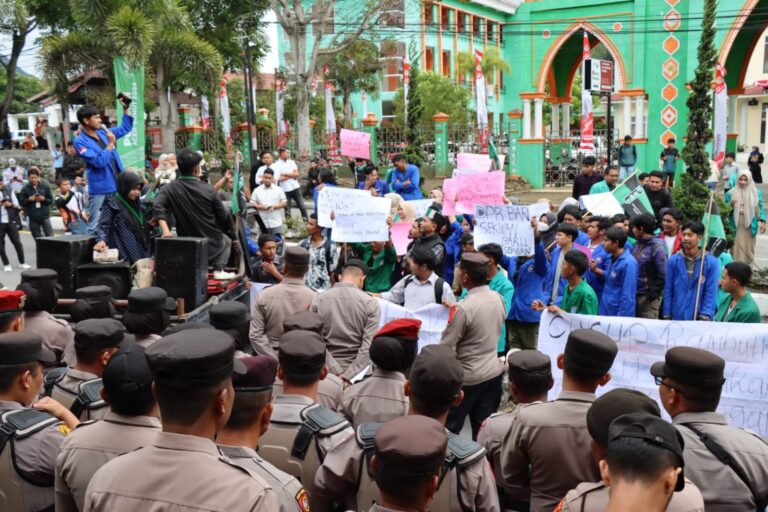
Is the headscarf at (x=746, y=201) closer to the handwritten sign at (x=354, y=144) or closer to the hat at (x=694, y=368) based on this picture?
the handwritten sign at (x=354, y=144)

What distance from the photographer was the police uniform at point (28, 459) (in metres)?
3.23

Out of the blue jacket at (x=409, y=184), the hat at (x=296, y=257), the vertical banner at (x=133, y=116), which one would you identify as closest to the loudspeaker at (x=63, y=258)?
the hat at (x=296, y=257)

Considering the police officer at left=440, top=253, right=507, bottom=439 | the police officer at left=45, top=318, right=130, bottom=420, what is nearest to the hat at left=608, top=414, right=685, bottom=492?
the police officer at left=440, top=253, right=507, bottom=439

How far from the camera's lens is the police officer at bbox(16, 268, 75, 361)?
5.21 meters

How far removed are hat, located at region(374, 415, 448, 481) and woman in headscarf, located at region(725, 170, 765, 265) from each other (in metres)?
11.2

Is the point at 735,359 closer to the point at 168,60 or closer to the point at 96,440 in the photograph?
the point at 96,440

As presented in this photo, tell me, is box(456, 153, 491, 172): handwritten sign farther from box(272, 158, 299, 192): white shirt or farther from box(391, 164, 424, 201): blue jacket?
box(272, 158, 299, 192): white shirt

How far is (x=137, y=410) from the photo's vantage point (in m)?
3.02

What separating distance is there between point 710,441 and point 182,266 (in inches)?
183

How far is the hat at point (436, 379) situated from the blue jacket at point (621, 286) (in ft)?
12.0

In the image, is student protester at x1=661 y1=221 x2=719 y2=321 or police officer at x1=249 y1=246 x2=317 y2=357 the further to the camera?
student protester at x1=661 y1=221 x2=719 y2=321

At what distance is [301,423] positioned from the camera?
3.49 meters

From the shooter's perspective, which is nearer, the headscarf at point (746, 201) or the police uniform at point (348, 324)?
the police uniform at point (348, 324)

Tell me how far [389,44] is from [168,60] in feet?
57.0
